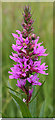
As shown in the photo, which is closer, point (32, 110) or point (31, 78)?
point (31, 78)

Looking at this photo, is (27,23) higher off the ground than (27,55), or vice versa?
(27,23)

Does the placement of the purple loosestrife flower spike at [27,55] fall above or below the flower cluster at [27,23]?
below

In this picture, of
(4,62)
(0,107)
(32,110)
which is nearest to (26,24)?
(32,110)

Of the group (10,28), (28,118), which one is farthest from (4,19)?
(28,118)

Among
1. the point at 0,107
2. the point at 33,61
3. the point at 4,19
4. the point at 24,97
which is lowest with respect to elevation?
the point at 0,107

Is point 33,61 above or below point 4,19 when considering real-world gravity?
below

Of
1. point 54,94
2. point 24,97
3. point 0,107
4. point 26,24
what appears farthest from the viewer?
point 54,94

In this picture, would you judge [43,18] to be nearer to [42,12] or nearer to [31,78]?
[42,12]

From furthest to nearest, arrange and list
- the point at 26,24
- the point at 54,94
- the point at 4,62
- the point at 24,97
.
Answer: the point at 4,62
the point at 54,94
the point at 24,97
the point at 26,24

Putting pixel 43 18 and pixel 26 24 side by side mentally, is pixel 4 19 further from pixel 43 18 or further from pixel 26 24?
pixel 26 24

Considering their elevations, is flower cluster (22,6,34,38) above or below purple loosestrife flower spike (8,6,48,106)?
above
